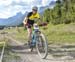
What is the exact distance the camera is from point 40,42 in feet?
37.1

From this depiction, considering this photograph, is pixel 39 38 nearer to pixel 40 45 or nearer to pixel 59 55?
pixel 40 45

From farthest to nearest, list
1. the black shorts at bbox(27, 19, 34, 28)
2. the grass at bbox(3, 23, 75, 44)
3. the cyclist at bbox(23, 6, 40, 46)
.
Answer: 1. the grass at bbox(3, 23, 75, 44)
2. the black shorts at bbox(27, 19, 34, 28)
3. the cyclist at bbox(23, 6, 40, 46)

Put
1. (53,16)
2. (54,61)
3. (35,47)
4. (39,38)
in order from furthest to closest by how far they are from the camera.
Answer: (53,16), (35,47), (39,38), (54,61)

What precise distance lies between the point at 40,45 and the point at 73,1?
4871 centimetres

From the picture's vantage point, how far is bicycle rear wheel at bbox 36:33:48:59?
10914 mm

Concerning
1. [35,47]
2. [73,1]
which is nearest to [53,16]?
[73,1]

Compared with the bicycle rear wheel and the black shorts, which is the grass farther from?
the bicycle rear wheel

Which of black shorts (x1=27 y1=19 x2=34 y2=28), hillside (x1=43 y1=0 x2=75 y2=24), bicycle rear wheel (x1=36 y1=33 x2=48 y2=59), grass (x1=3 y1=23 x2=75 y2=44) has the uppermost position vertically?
black shorts (x1=27 y1=19 x2=34 y2=28)

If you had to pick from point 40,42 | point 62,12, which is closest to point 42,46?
point 40,42

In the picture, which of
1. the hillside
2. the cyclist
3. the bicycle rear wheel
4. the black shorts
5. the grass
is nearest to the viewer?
the bicycle rear wheel

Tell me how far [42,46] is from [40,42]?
0.16 metres

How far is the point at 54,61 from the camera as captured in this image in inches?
408

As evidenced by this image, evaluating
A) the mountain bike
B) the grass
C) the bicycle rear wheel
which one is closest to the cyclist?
the mountain bike

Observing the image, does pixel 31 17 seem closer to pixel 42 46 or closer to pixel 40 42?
pixel 40 42
